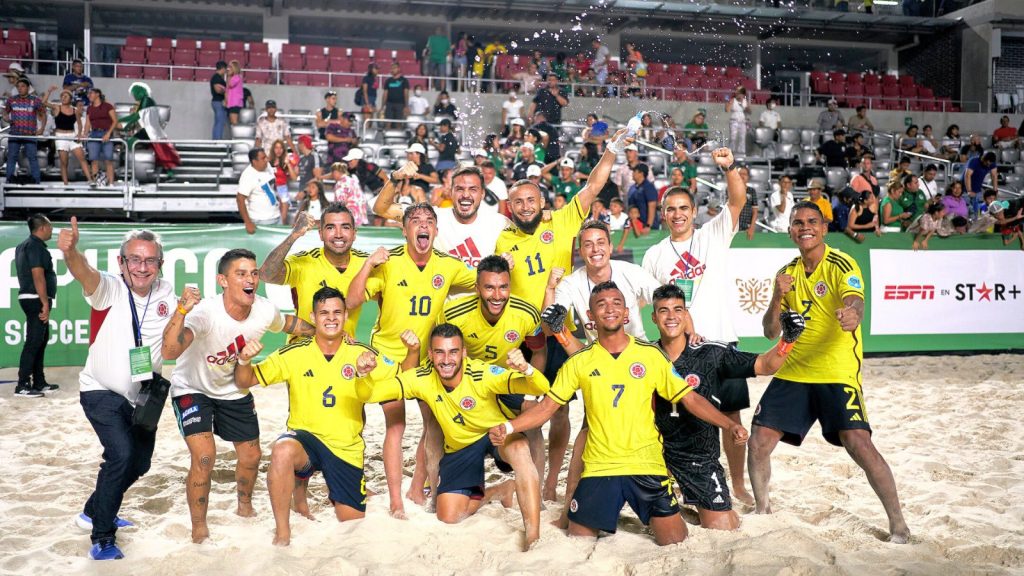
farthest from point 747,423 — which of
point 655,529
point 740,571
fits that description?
point 740,571

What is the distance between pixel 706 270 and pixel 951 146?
58.2 feet

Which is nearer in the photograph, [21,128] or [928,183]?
[21,128]

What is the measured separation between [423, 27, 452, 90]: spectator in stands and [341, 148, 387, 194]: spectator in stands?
8.91m

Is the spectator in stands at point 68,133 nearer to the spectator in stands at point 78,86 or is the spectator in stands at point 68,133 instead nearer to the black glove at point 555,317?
the spectator in stands at point 78,86

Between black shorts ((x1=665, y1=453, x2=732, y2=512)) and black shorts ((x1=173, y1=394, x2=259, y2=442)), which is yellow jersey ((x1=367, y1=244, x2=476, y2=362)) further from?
black shorts ((x1=665, y1=453, x2=732, y2=512))

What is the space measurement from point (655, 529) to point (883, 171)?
1744cm

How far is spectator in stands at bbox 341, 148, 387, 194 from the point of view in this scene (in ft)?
39.8

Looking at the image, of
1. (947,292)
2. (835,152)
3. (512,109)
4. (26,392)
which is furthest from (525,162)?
(835,152)

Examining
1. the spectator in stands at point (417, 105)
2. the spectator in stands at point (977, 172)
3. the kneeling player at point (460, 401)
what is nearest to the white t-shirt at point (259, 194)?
the kneeling player at point (460, 401)

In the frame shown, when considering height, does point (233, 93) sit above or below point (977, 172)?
above

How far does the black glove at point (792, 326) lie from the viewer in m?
4.54

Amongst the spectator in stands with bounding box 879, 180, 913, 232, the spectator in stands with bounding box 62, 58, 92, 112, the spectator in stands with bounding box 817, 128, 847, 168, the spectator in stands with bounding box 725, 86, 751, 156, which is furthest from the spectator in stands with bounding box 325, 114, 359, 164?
the spectator in stands with bounding box 817, 128, 847, 168

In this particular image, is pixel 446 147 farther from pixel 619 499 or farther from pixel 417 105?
pixel 619 499

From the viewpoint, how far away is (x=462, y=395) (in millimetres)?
5238
